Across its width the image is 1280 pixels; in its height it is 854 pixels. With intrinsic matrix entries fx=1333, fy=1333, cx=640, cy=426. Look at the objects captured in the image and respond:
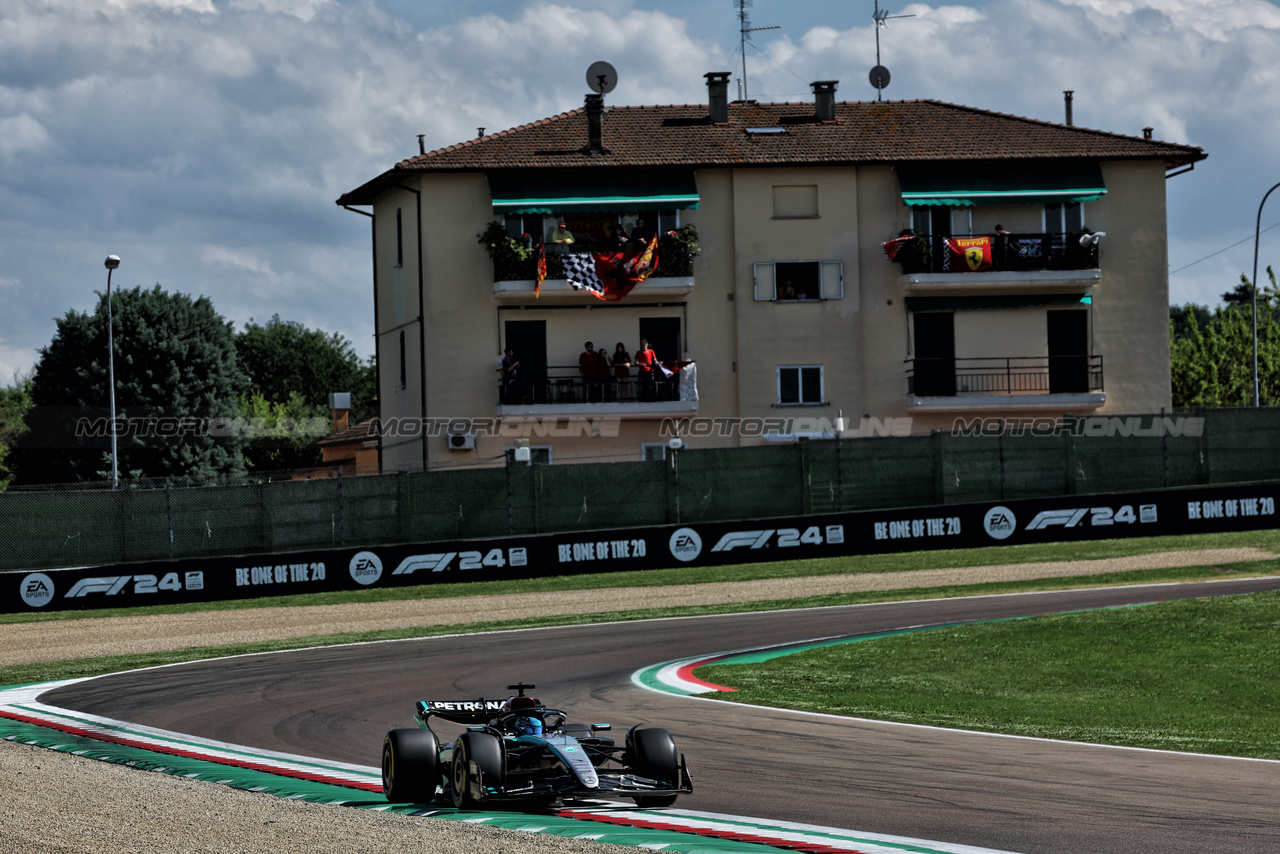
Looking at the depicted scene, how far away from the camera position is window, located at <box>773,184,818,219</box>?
132 ft

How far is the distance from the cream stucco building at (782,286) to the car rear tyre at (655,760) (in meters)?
30.0

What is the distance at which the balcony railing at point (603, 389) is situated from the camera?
129 feet

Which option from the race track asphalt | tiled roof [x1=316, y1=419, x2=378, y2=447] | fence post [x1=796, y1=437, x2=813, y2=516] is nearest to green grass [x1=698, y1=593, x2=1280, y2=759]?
the race track asphalt

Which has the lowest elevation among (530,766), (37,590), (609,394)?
(37,590)

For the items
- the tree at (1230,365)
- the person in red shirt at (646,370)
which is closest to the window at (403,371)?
the person in red shirt at (646,370)

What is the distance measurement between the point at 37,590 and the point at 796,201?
77.8 feet

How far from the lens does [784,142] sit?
1612 inches

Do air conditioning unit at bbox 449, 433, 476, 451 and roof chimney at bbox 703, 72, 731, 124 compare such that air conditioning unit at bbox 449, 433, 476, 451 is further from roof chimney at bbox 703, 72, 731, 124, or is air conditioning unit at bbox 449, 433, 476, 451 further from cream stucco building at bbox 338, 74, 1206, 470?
roof chimney at bbox 703, 72, 731, 124

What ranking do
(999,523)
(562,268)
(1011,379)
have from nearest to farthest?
(999,523)
(562,268)
(1011,379)

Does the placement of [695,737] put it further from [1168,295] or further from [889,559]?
[1168,295]

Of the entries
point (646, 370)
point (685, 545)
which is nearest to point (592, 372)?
point (646, 370)

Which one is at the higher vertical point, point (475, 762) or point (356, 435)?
point (356, 435)

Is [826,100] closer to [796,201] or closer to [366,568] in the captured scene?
[796,201]

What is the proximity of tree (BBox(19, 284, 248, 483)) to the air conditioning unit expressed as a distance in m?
25.6
